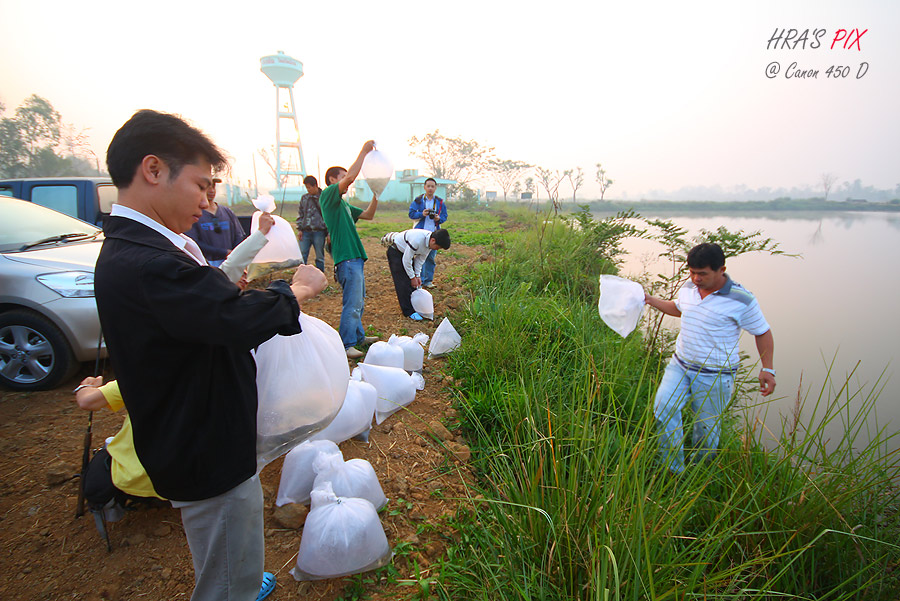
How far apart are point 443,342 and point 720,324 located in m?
2.29

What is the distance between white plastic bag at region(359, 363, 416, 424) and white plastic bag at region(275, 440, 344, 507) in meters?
0.79

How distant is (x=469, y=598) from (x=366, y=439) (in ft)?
4.25

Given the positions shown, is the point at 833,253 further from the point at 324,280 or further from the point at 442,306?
the point at 324,280

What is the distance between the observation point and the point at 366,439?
8.70 feet

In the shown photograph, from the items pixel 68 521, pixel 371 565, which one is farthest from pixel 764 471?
pixel 68 521

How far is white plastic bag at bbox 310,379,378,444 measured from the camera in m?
2.43

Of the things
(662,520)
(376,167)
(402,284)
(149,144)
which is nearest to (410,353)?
(376,167)

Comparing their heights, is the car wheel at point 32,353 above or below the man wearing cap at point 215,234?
below

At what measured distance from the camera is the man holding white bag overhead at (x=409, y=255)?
486cm

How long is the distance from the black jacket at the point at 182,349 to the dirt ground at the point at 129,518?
3.18ft

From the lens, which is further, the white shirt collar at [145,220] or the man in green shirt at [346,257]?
Result: the man in green shirt at [346,257]

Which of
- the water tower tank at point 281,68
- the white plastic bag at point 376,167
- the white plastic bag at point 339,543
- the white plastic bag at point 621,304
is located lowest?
the white plastic bag at point 339,543

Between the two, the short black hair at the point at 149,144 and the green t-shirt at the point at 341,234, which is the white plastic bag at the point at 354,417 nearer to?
the green t-shirt at the point at 341,234

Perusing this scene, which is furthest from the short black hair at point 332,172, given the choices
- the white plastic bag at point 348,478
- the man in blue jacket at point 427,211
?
the white plastic bag at point 348,478
